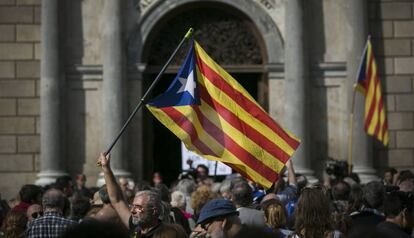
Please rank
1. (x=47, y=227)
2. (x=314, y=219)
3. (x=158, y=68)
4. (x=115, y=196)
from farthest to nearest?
(x=158, y=68)
(x=115, y=196)
(x=47, y=227)
(x=314, y=219)

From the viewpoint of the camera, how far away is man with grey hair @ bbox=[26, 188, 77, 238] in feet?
24.4

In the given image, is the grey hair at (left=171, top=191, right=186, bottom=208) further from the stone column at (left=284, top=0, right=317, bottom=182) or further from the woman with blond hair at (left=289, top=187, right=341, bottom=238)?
the stone column at (left=284, top=0, right=317, bottom=182)

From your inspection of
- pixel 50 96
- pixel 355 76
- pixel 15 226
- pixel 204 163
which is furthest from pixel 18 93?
pixel 15 226

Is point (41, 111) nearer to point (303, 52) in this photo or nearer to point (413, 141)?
point (303, 52)

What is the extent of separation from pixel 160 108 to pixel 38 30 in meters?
9.68

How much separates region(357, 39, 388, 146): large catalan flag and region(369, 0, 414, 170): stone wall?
48.0 inches

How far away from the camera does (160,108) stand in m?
9.99

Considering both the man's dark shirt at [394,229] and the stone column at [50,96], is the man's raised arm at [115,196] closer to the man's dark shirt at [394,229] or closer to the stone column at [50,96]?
the man's dark shirt at [394,229]

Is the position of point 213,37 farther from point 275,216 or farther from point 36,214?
point 275,216

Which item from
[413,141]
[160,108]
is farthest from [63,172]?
[160,108]

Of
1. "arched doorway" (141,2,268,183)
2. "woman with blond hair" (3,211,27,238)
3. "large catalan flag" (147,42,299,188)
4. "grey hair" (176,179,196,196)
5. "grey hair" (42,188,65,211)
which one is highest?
"arched doorway" (141,2,268,183)

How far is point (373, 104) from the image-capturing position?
18062 millimetres

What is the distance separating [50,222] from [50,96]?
11.3 meters

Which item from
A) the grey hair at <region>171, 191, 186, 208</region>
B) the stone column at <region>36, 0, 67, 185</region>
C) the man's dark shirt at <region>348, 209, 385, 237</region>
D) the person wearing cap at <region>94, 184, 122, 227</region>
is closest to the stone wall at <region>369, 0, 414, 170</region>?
the stone column at <region>36, 0, 67, 185</region>
